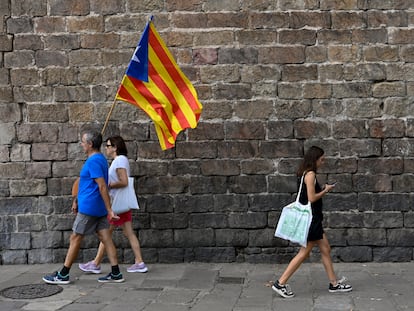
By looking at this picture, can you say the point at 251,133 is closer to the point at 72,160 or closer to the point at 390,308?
the point at 72,160

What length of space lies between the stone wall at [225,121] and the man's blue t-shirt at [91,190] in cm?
125

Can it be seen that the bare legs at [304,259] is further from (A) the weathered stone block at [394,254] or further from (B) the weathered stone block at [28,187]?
(B) the weathered stone block at [28,187]

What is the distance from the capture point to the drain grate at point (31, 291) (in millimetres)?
7094

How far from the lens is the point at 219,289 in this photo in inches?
289

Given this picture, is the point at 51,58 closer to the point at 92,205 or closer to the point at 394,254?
the point at 92,205

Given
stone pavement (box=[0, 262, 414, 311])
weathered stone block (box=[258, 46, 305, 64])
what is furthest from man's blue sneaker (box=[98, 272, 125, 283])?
weathered stone block (box=[258, 46, 305, 64])

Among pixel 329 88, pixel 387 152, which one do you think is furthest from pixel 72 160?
pixel 387 152

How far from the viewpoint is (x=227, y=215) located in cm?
863

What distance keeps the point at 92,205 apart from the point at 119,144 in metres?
0.92

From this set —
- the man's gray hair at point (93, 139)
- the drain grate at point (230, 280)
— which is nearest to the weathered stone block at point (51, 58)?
the man's gray hair at point (93, 139)

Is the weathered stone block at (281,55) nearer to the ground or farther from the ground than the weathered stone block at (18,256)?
farther from the ground

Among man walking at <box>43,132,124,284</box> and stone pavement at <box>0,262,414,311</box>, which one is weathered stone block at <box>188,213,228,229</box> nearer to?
stone pavement at <box>0,262,414,311</box>

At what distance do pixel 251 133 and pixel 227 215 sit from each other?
1.09 meters

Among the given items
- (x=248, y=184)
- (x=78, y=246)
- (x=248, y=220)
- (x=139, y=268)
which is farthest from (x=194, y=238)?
(x=78, y=246)
